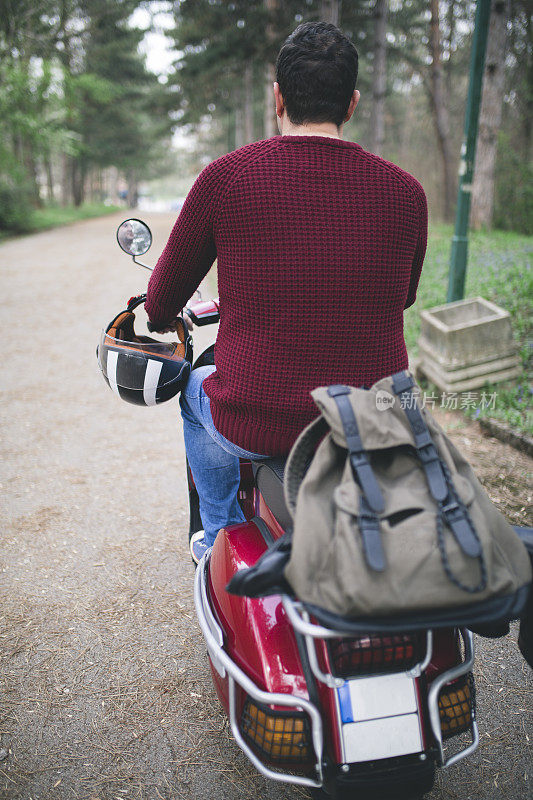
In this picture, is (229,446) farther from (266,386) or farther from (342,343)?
(342,343)

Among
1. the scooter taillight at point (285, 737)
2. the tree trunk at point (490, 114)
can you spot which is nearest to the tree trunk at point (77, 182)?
the tree trunk at point (490, 114)

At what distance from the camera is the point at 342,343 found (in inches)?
67.5

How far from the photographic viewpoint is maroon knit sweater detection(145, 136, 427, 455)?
65.4 inches

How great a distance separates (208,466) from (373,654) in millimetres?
1097

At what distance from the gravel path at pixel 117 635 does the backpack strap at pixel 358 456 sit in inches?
50.5

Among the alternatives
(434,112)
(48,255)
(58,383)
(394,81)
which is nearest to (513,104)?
(434,112)

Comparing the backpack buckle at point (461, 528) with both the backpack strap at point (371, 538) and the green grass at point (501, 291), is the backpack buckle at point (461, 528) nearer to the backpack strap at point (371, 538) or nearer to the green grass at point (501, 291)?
the backpack strap at point (371, 538)

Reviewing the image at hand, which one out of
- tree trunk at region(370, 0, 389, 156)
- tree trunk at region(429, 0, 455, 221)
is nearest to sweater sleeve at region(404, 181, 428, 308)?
tree trunk at region(370, 0, 389, 156)

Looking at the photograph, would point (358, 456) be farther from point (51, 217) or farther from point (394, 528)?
point (51, 217)

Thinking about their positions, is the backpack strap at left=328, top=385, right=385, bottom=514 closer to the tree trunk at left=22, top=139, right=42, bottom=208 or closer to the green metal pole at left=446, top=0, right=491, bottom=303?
the green metal pole at left=446, top=0, right=491, bottom=303

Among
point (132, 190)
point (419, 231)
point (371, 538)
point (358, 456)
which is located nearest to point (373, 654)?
point (371, 538)

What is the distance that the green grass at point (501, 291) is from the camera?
5.06 meters

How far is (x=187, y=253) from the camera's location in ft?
6.09

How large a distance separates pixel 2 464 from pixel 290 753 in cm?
353
